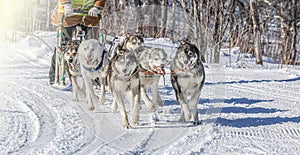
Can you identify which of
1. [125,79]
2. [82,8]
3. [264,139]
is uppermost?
[82,8]

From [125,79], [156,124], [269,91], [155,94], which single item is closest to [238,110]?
[155,94]

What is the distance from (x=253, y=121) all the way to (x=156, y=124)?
943mm

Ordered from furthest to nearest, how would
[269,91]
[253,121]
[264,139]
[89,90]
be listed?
[269,91] → [89,90] → [253,121] → [264,139]

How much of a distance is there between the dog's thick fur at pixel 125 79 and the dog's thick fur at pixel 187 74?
339mm

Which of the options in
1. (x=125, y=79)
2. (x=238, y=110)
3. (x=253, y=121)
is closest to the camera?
(x=125, y=79)

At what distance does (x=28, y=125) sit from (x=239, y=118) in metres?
1.94

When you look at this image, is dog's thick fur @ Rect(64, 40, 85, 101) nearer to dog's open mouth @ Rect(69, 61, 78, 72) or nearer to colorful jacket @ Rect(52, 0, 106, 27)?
dog's open mouth @ Rect(69, 61, 78, 72)

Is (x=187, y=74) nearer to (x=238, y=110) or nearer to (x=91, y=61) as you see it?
(x=91, y=61)

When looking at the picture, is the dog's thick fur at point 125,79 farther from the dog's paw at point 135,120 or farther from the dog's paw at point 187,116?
the dog's paw at point 187,116

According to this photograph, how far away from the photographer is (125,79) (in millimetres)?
3670

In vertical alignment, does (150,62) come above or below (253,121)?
above

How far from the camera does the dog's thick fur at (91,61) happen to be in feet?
13.5

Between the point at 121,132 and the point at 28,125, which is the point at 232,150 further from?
the point at 28,125

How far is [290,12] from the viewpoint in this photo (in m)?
12.4
